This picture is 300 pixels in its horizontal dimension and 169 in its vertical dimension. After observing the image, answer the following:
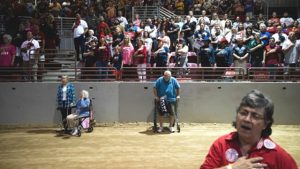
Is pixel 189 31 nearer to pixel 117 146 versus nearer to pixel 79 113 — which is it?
pixel 79 113

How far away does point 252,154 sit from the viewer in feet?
9.24

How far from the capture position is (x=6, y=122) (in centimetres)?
1405

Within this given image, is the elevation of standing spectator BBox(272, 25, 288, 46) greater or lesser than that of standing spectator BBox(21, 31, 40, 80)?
greater

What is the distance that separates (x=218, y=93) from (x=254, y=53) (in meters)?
1.78

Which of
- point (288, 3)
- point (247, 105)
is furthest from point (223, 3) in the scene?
point (247, 105)

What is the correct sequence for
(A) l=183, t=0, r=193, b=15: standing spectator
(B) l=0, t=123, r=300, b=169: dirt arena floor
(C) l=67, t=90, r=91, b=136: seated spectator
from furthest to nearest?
1. (A) l=183, t=0, r=193, b=15: standing spectator
2. (C) l=67, t=90, r=91, b=136: seated spectator
3. (B) l=0, t=123, r=300, b=169: dirt arena floor

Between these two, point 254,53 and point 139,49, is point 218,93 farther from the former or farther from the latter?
point 139,49

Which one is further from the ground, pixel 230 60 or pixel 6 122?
pixel 230 60

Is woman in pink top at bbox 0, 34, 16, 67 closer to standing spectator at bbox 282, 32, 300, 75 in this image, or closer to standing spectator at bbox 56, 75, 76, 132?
standing spectator at bbox 56, 75, 76, 132

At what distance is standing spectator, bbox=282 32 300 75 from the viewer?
13.5 metres

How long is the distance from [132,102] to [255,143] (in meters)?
11.3

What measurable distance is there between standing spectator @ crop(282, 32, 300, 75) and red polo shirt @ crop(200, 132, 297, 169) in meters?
11.3

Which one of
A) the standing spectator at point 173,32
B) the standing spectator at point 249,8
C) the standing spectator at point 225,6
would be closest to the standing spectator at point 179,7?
the standing spectator at point 225,6

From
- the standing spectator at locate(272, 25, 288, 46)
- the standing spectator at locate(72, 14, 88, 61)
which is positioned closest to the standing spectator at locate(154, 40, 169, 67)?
the standing spectator at locate(72, 14, 88, 61)
